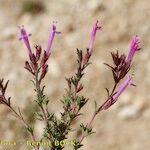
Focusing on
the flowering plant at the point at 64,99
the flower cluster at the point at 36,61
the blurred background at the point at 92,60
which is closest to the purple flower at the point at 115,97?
the flowering plant at the point at 64,99

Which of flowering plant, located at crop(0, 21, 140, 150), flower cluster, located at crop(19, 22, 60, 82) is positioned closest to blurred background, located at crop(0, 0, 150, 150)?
flowering plant, located at crop(0, 21, 140, 150)

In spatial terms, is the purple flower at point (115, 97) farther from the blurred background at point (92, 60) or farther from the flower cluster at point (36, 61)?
the blurred background at point (92, 60)

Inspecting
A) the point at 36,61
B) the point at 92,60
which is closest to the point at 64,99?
the point at 36,61

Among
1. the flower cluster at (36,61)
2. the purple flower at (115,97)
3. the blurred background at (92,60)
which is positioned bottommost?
the purple flower at (115,97)

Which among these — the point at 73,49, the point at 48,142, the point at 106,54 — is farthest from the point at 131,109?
the point at 48,142

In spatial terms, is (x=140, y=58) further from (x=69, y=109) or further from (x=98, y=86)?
(x=69, y=109)

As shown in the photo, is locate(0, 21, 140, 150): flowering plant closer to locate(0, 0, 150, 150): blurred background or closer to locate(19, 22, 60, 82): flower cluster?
locate(19, 22, 60, 82): flower cluster

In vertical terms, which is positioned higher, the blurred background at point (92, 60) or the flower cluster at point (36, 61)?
the blurred background at point (92, 60)

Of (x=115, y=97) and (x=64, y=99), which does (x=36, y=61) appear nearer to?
(x=64, y=99)
